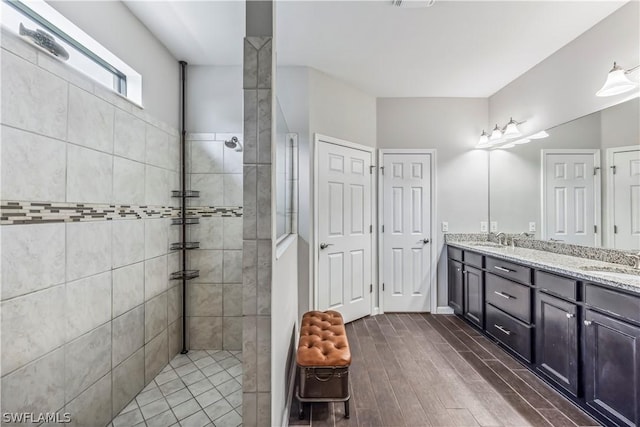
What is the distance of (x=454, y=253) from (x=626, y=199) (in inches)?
60.6

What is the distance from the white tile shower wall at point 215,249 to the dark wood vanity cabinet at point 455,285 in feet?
8.00

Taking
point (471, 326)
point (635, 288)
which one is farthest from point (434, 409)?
point (471, 326)

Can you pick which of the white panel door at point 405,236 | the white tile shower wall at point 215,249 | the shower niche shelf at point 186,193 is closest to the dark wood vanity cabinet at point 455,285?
the white panel door at point 405,236

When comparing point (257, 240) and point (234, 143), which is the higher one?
point (234, 143)

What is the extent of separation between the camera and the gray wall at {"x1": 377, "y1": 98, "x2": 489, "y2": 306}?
3430 mm

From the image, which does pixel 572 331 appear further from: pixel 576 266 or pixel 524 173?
pixel 524 173

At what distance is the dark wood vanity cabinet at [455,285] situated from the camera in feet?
10.2

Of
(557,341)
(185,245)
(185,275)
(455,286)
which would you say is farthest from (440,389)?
(185,245)

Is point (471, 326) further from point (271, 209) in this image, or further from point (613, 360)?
point (271, 209)

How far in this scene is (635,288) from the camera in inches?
54.9

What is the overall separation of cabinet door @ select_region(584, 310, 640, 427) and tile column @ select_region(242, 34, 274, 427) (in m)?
1.88

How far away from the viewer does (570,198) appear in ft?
7.87

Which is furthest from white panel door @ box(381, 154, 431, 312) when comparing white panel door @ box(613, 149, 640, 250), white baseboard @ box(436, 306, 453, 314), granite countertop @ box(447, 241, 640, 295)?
white panel door @ box(613, 149, 640, 250)

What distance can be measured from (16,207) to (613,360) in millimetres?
3080
